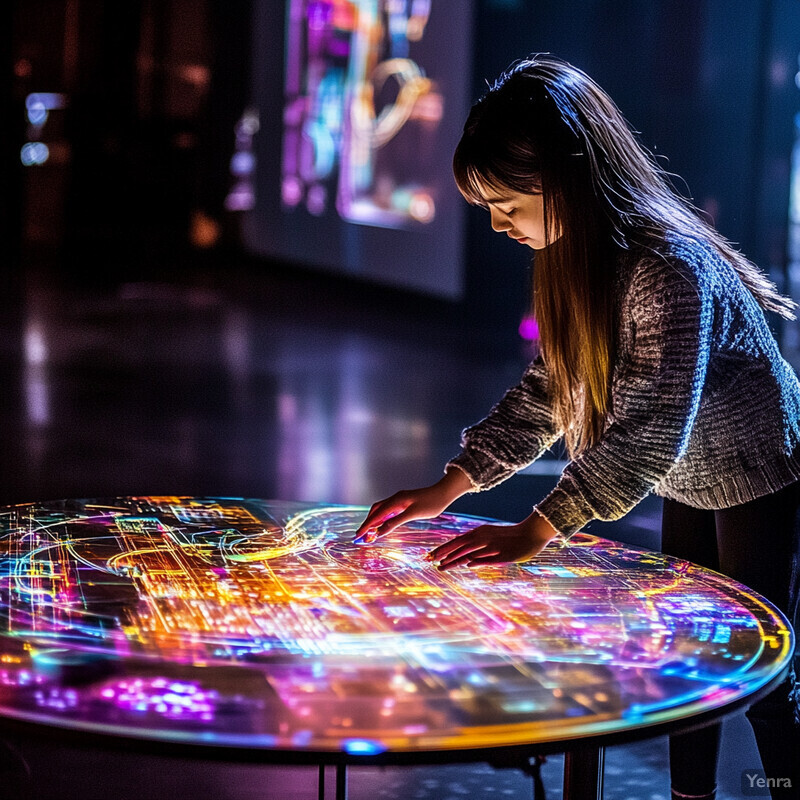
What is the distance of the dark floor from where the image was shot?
2.04m

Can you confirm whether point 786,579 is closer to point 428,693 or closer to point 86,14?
point 428,693

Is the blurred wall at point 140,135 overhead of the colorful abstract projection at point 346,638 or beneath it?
overhead

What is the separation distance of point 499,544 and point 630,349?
297mm

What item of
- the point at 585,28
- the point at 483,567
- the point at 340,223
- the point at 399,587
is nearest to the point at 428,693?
the point at 399,587

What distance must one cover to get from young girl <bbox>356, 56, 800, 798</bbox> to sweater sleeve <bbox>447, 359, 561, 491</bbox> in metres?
0.06

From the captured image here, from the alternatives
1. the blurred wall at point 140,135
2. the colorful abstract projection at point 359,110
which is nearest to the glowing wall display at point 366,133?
the colorful abstract projection at point 359,110

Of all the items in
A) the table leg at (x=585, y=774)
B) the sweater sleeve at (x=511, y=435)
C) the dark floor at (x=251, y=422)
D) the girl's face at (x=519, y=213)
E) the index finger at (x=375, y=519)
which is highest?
the girl's face at (x=519, y=213)

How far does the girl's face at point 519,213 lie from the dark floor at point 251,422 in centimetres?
104

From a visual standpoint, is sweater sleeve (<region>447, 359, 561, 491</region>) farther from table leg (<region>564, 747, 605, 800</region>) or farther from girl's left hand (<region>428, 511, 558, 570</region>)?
table leg (<region>564, 747, 605, 800</region>)

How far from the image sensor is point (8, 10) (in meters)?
13.1

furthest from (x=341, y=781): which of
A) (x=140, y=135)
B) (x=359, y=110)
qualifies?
(x=140, y=135)

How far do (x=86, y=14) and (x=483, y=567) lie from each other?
1365 centimetres

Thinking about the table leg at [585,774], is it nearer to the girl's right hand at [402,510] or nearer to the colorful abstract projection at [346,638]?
the colorful abstract projection at [346,638]

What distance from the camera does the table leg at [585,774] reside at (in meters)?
1.34
